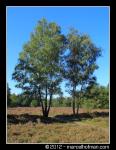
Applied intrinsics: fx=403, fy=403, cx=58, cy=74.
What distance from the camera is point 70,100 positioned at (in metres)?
8.82

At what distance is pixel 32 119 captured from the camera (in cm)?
886

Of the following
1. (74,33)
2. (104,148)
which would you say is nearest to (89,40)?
(74,33)

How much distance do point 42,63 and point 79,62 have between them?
83 cm

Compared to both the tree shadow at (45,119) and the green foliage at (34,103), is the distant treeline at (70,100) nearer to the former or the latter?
the green foliage at (34,103)

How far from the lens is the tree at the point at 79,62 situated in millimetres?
8875

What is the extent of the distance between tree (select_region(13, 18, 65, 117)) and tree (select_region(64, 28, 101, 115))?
204 mm

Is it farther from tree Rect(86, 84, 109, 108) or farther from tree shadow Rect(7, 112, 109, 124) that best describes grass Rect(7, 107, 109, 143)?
tree Rect(86, 84, 109, 108)

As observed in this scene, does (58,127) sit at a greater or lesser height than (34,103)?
lesser

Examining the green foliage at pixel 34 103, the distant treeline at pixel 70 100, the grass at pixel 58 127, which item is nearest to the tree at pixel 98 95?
the distant treeline at pixel 70 100

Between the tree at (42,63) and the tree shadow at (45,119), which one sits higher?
the tree at (42,63)

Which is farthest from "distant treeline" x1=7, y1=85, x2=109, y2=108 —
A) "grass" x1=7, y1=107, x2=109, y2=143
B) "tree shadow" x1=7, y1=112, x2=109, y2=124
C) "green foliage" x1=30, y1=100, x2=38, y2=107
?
"tree shadow" x1=7, y1=112, x2=109, y2=124

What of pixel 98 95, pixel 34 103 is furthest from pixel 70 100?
pixel 34 103

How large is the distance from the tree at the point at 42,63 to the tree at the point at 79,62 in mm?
204

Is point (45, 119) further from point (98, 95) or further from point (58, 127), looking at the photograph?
point (98, 95)
